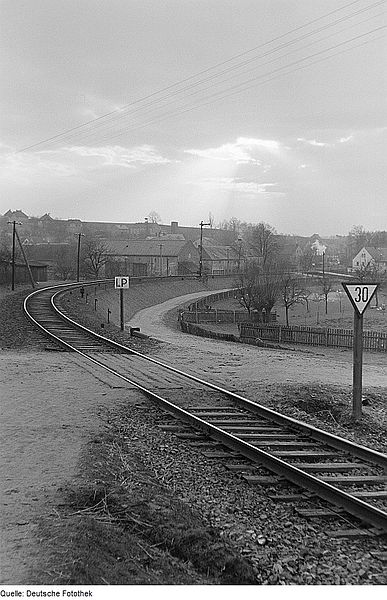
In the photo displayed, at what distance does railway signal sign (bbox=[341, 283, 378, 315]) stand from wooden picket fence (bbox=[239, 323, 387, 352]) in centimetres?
2075

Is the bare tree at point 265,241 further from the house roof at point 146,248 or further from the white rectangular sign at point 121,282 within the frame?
the white rectangular sign at point 121,282

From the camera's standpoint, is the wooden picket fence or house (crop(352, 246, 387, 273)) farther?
house (crop(352, 246, 387, 273))

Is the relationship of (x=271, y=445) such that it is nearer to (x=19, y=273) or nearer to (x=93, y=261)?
(x=19, y=273)

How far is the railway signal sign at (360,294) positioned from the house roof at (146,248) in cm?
8952

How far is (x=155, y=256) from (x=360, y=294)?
8978 cm

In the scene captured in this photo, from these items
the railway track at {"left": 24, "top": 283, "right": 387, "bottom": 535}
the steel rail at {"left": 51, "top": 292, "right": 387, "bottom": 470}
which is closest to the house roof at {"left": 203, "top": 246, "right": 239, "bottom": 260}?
the railway track at {"left": 24, "top": 283, "right": 387, "bottom": 535}

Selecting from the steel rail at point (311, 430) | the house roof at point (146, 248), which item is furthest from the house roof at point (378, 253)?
the steel rail at point (311, 430)

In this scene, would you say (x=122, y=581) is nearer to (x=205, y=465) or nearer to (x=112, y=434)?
(x=205, y=465)

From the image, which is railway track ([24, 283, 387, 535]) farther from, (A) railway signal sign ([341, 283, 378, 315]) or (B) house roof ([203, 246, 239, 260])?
(B) house roof ([203, 246, 239, 260])

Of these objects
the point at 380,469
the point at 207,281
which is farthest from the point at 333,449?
the point at 207,281

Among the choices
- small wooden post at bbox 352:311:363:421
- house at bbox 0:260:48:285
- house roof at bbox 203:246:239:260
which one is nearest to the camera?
small wooden post at bbox 352:311:363:421

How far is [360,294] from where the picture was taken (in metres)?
10.2

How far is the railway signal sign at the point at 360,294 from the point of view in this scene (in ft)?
33.4

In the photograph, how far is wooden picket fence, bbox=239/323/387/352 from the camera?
3045cm
